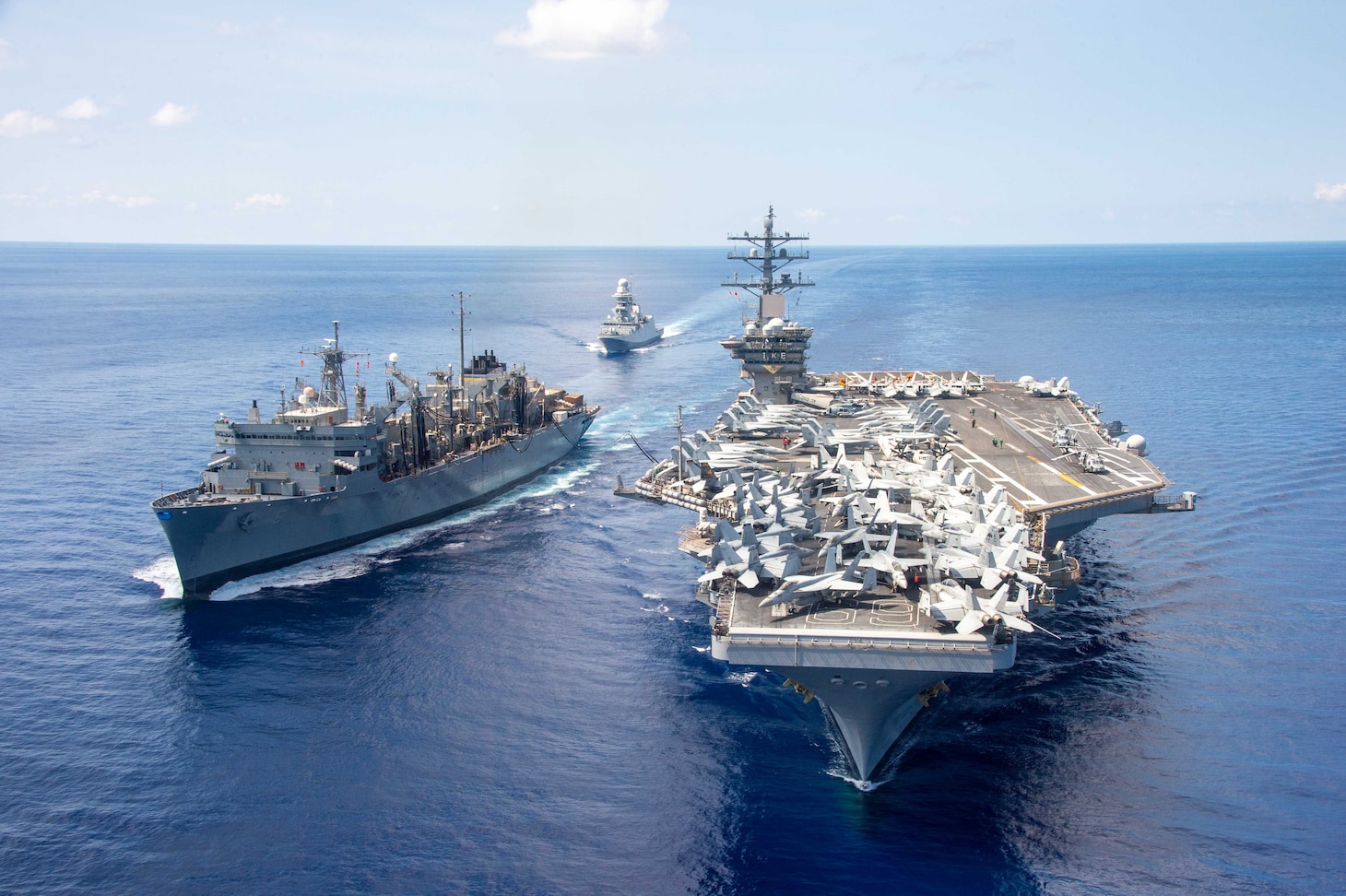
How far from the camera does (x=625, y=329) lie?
308ft

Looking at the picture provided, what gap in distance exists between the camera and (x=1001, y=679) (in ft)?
92.0

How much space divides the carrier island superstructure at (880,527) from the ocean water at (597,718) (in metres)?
2.86

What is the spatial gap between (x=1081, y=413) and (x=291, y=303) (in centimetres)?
12613

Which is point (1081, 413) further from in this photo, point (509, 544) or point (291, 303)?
point (291, 303)

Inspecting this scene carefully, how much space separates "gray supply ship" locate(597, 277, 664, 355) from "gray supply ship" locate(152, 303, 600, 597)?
37.7 m

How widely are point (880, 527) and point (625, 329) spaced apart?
69.2 meters

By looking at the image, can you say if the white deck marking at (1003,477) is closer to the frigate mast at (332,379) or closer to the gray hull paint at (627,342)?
the frigate mast at (332,379)

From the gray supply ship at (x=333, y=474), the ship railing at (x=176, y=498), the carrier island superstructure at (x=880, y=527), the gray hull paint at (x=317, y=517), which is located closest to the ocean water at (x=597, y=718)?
the gray hull paint at (x=317, y=517)

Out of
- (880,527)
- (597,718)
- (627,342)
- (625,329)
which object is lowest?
(597,718)

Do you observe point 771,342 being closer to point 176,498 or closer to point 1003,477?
point 1003,477

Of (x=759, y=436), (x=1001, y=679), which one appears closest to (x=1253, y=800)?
(x=1001, y=679)

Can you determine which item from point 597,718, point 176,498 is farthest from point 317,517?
point 597,718

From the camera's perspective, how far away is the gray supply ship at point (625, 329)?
9150 cm

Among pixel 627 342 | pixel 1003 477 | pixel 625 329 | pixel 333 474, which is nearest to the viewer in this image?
pixel 1003 477
